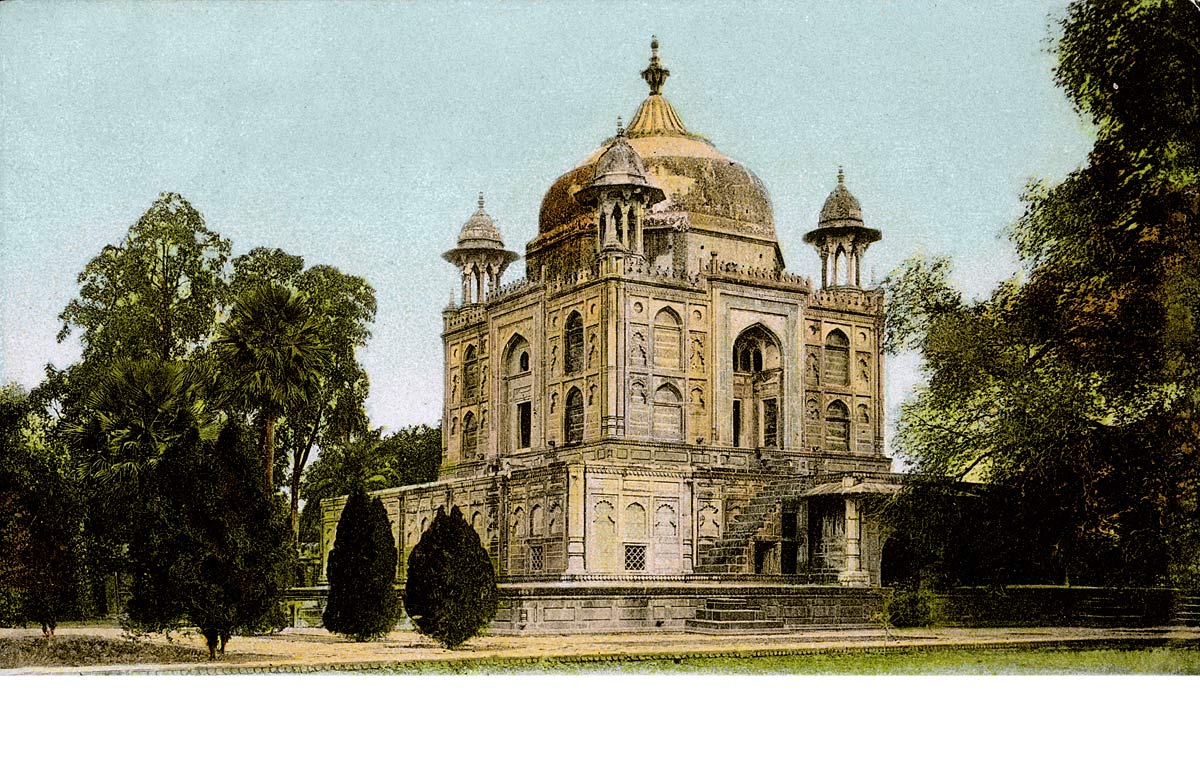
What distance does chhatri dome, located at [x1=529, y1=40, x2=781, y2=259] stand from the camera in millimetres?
16522

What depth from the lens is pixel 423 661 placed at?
12805 mm

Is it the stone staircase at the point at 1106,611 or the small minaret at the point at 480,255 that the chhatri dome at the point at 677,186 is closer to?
the small minaret at the point at 480,255

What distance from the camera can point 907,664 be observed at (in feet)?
44.5

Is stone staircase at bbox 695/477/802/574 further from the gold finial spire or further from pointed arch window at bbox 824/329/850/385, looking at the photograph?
the gold finial spire

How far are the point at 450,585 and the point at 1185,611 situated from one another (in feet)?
23.9

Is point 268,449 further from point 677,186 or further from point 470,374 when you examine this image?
point 677,186

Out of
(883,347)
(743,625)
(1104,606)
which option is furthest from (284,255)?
(1104,606)

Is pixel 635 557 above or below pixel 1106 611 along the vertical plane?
above

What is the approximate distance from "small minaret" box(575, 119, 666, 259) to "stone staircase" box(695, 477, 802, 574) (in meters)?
Result: 3.68

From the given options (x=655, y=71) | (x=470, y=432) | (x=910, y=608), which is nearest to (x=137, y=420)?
(x=470, y=432)

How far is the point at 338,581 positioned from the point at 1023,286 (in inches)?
303

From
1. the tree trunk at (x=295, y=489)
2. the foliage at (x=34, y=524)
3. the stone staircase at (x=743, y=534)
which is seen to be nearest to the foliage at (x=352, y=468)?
the tree trunk at (x=295, y=489)
